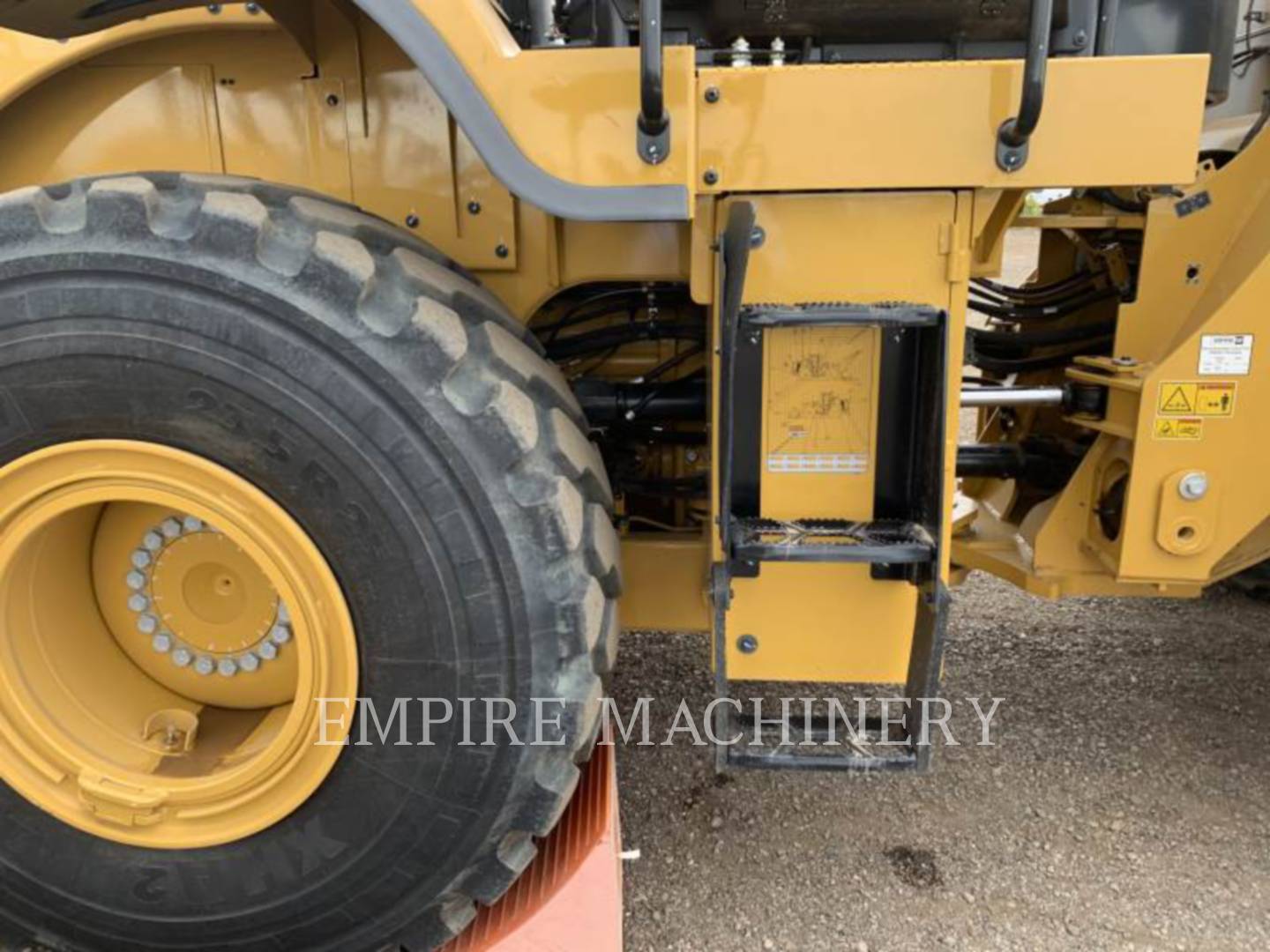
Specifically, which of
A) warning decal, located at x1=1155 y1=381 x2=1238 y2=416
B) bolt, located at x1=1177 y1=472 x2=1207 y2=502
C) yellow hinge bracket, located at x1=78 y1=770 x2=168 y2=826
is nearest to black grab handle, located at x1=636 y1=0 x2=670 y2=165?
warning decal, located at x1=1155 y1=381 x2=1238 y2=416

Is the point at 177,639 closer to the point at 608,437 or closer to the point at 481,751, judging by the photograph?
the point at 481,751

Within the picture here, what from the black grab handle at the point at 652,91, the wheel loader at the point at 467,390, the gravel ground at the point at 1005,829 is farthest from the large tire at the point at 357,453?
the gravel ground at the point at 1005,829

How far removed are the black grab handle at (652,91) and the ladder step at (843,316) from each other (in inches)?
12.2

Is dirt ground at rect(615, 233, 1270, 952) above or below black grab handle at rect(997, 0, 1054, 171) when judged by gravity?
below

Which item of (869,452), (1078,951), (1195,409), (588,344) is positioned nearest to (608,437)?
(588,344)

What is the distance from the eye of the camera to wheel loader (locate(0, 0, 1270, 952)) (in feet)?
4.47

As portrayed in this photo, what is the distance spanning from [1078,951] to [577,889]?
3.61 ft

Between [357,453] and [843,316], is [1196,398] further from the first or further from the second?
[357,453]

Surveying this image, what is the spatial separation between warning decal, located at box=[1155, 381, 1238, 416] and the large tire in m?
1.10

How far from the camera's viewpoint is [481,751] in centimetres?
147

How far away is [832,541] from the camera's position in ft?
5.35

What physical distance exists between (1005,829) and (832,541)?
1117mm

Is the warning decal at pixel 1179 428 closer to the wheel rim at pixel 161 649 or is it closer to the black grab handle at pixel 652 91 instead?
the black grab handle at pixel 652 91

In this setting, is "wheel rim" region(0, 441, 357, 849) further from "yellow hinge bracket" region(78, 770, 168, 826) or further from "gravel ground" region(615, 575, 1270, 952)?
"gravel ground" region(615, 575, 1270, 952)
